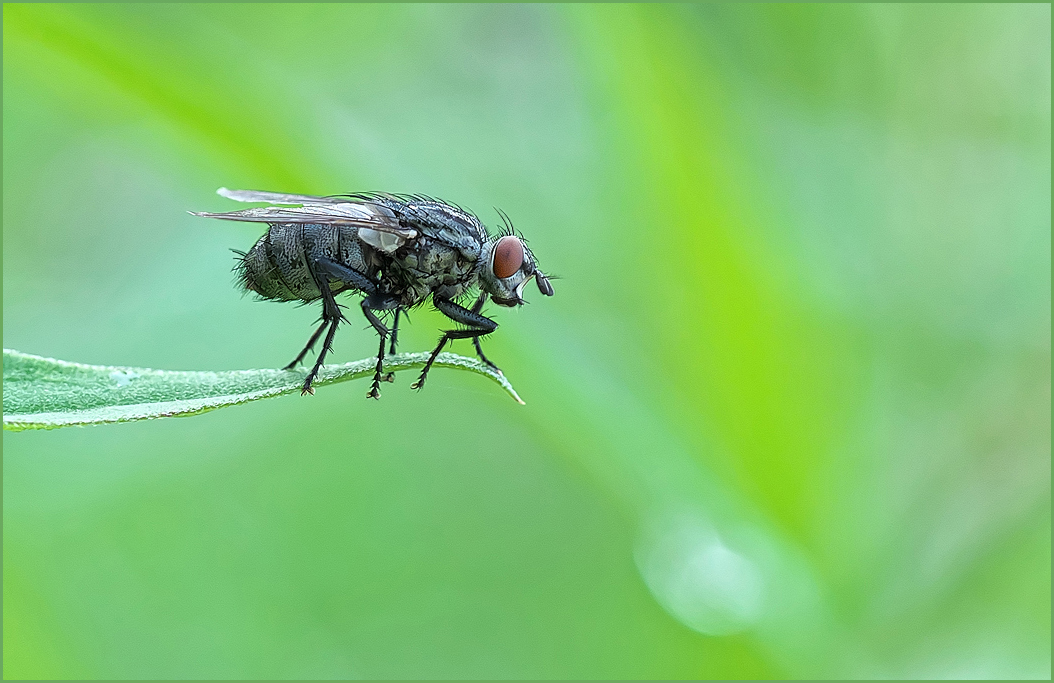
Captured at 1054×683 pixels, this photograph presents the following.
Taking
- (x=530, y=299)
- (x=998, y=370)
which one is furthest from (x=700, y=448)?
(x=998, y=370)

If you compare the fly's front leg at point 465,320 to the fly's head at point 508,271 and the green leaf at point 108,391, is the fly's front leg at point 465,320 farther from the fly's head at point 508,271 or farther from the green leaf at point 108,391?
the green leaf at point 108,391

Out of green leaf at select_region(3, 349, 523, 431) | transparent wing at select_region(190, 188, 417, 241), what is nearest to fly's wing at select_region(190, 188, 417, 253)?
transparent wing at select_region(190, 188, 417, 241)

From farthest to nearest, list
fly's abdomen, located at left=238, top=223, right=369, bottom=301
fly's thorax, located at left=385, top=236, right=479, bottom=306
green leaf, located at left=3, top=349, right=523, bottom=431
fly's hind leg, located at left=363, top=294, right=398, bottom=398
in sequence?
fly's thorax, located at left=385, top=236, right=479, bottom=306 → fly's abdomen, located at left=238, top=223, right=369, bottom=301 → fly's hind leg, located at left=363, top=294, right=398, bottom=398 → green leaf, located at left=3, top=349, right=523, bottom=431

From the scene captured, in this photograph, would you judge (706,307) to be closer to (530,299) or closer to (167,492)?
(530,299)

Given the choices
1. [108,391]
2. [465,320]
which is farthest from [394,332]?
[108,391]

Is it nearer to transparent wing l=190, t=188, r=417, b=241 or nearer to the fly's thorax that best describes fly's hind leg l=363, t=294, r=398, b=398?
the fly's thorax

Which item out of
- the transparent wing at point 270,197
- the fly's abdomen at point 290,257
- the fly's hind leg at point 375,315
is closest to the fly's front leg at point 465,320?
the fly's hind leg at point 375,315
